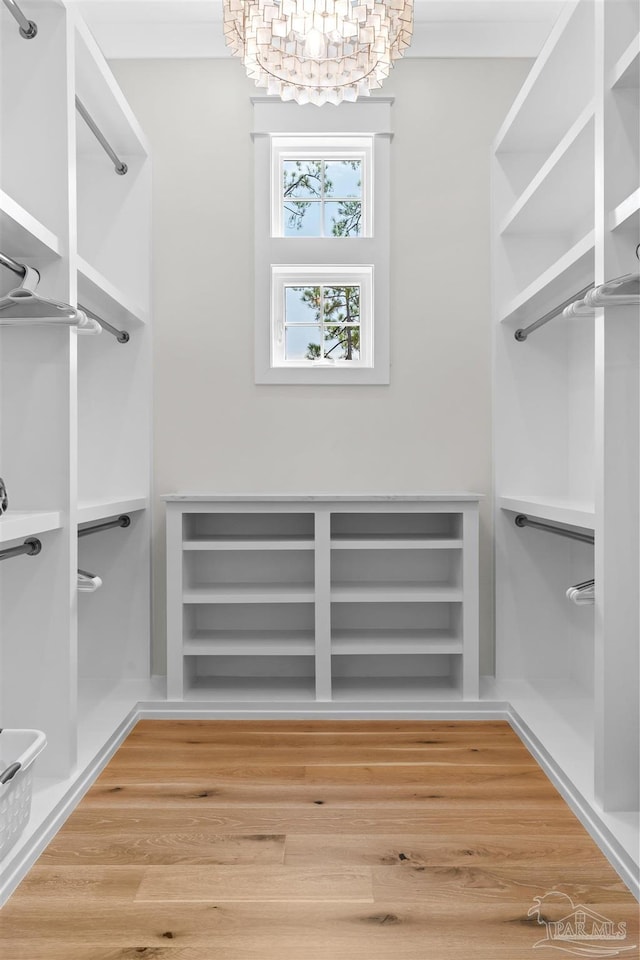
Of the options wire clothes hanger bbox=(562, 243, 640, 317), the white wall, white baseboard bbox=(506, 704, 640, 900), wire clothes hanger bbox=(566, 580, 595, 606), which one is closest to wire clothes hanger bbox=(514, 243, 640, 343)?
wire clothes hanger bbox=(562, 243, 640, 317)

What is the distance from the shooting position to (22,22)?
182 centimetres

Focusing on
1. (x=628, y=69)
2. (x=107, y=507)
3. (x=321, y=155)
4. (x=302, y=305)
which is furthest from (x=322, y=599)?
(x=321, y=155)

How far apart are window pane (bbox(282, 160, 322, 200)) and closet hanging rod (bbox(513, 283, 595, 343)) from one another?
1.12 meters

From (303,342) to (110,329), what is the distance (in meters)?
0.86

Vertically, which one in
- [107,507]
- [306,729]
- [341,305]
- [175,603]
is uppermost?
[341,305]

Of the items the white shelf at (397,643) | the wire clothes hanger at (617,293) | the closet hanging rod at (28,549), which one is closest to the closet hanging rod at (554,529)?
the white shelf at (397,643)

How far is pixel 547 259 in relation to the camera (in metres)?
2.86

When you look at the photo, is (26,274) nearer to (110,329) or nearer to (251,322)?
(110,329)

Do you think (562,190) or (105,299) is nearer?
(562,190)

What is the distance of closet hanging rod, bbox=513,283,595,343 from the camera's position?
226cm

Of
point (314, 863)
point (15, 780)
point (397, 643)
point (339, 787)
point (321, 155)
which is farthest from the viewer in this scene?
point (321, 155)

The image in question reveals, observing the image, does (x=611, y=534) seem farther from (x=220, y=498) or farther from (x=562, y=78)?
(x=562, y=78)

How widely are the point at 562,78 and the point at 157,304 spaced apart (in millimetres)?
1796

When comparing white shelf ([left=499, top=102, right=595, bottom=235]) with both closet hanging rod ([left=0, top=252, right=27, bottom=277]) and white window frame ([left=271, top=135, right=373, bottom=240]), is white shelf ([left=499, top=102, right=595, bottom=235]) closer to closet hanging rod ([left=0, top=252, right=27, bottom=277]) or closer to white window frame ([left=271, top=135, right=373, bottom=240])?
white window frame ([left=271, top=135, right=373, bottom=240])
